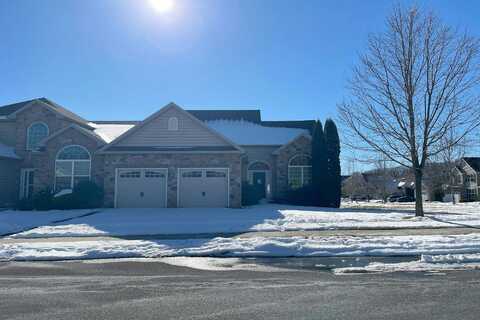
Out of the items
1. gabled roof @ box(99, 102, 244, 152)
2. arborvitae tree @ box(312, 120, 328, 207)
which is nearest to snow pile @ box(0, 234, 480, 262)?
gabled roof @ box(99, 102, 244, 152)

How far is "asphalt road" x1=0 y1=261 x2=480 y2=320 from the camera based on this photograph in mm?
5039

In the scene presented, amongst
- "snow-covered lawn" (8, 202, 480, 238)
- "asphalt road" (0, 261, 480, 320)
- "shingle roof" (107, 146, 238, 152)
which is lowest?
"asphalt road" (0, 261, 480, 320)

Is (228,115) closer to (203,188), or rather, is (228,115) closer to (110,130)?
(110,130)

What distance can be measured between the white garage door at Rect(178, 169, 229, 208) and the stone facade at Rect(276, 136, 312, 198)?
6.88 metres

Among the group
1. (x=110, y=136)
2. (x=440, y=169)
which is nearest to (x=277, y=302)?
(x=110, y=136)

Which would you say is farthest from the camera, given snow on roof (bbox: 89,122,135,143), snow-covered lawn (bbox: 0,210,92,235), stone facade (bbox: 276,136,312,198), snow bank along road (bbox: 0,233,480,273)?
stone facade (bbox: 276,136,312,198)

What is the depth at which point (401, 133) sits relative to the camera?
18094mm

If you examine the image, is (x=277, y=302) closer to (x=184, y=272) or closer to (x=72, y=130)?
(x=184, y=272)

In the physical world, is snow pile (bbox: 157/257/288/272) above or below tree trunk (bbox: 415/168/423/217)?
below

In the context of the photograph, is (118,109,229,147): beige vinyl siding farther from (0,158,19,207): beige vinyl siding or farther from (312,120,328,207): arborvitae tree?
(0,158,19,207): beige vinyl siding

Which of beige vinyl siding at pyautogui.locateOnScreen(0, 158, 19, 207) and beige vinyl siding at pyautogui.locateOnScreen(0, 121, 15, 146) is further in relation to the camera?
beige vinyl siding at pyautogui.locateOnScreen(0, 121, 15, 146)

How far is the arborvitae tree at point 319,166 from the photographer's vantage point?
2594cm

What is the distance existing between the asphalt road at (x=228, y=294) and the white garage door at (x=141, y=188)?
13581 millimetres

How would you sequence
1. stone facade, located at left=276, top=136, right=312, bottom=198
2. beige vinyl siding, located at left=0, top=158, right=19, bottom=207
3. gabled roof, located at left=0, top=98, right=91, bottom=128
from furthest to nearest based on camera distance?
1. stone facade, located at left=276, top=136, right=312, bottom=198
2. gabled roof, located at left=0, top=98, right=91, bottom=128
3. beige vinyl siding, located at left=0, top=158, right=19, bottom=207
